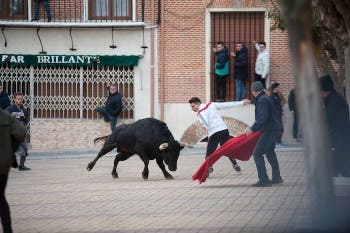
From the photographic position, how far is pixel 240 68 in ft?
98.2

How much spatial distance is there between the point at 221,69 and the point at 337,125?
14.7 metres

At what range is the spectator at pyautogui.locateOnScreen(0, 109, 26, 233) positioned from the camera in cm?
1117

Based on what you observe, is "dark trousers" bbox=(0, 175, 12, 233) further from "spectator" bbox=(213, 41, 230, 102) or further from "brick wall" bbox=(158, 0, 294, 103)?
"brick wall" bbox=(158, 0, 294, 103)

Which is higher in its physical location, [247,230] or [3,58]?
[3,58]

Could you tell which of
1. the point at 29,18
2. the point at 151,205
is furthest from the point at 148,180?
the point at 29,18

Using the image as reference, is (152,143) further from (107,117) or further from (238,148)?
(107,117)

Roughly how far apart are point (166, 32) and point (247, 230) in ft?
63.2

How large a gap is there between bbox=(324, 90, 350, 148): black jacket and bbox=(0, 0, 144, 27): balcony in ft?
53.1

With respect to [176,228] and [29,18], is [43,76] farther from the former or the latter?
[176,228]

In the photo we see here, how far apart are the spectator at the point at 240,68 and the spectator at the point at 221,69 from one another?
12.3 inches

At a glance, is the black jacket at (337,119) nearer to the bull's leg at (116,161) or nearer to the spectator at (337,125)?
the spectator at (337,125)

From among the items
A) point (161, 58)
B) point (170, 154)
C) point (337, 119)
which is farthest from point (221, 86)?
point (337, 119)

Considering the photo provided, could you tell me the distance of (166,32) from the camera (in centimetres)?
Result: 3092

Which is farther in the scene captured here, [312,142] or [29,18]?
[29,18]
